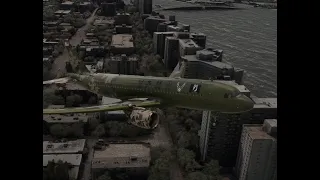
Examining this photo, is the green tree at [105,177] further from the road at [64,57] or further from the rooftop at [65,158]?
the road at [64,57]

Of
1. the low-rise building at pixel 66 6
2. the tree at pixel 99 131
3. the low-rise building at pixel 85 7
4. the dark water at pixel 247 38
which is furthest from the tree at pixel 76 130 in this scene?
the low-rise building at pixel 85 7

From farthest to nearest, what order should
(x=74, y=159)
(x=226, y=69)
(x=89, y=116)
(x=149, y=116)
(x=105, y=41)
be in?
(x=105, y=41)
(x=226, y=69)
(x=89, y=116)
(x=74, y=159)
(x=149, y=116)

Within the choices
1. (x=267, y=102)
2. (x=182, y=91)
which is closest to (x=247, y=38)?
(x=267, y=102)

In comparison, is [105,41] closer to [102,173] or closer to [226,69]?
[226,69]

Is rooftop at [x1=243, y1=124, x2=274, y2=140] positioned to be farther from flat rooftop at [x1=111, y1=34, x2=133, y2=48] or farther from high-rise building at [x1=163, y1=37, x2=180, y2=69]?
flat rooftop at [x1=111, y1=34, x2=133, y2=48]

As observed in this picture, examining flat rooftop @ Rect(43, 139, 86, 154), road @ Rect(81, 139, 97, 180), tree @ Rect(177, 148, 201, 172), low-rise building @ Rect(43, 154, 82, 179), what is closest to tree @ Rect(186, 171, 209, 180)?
tree @ Rect(177, 148, 201, 172)

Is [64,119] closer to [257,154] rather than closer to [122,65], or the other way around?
[122,65]

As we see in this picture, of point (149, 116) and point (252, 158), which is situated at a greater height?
point (149, 116)
